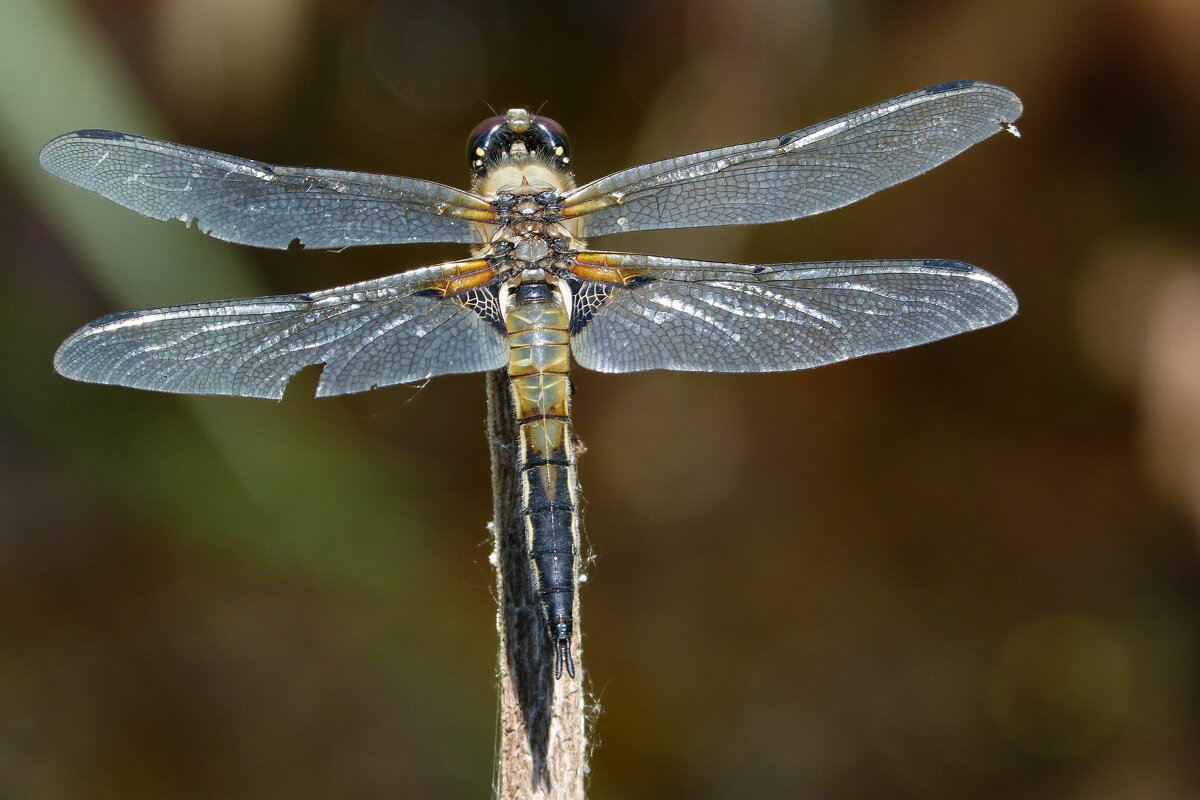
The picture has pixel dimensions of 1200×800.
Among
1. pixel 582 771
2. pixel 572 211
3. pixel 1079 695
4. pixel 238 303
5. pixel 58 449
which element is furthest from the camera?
pixel 1079 695

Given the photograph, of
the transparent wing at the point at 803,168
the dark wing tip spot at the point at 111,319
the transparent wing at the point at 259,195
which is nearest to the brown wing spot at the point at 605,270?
the transparent wing at the point at 803,168

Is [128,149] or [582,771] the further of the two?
[128,149]

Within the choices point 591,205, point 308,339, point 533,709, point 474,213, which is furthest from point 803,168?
point 533,709

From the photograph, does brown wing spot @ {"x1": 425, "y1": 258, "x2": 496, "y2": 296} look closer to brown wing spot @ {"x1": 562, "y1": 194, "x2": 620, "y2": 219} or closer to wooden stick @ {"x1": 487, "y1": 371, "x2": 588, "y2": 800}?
brown wing spot @ {"x1": 562, "y1": 194, "x2": 620, "y2": 219}

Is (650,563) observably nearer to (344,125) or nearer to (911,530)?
(911,530)

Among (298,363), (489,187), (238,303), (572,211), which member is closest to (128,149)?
(238,303)

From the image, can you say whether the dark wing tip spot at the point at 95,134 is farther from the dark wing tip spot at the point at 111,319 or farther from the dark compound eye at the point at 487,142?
the dark compound eye at the point at 487,142
